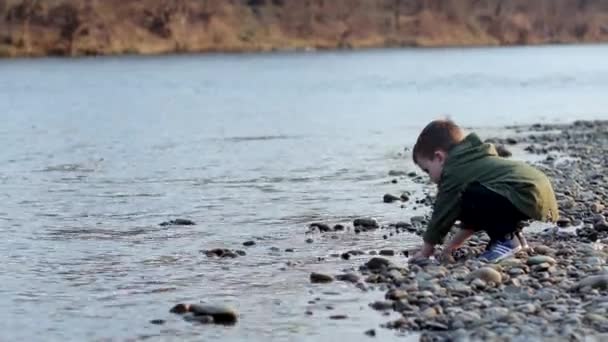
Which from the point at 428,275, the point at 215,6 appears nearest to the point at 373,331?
the point at 428,275

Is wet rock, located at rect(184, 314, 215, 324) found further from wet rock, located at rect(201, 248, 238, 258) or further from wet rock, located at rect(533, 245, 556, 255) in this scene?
wet rock, located at rect(533, 245, 556, 255)

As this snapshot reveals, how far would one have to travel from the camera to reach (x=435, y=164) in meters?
9.85

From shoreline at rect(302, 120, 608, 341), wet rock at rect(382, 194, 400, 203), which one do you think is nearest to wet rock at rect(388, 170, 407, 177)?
wet rock at rect(382, 194, 400, 203)

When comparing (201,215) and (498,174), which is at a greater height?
(498,174)

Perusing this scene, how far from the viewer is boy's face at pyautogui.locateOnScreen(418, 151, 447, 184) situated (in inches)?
386

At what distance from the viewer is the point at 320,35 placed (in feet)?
371

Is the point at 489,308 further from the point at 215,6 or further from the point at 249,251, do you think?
the point at 215,6

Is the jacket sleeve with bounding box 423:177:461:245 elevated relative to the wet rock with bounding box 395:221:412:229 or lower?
elevated

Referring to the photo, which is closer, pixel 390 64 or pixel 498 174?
pixel 498 174

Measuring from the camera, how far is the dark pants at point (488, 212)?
9641 mm

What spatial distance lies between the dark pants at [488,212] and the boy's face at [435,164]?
33 cm

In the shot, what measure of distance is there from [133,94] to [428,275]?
137 feet

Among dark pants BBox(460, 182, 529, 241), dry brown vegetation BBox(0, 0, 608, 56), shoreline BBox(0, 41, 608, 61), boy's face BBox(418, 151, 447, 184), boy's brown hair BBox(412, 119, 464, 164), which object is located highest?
boy's brown hair BBox(412, 119, 464, 164)

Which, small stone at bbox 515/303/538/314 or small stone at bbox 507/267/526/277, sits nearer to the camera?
small stone at bbox 515/303/538/314
